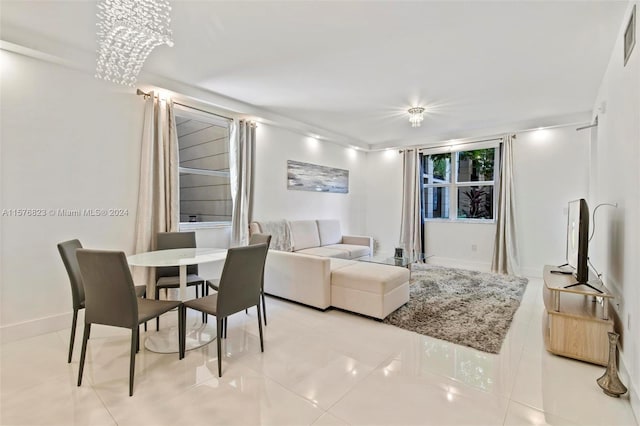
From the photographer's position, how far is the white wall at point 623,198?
5.93 ft

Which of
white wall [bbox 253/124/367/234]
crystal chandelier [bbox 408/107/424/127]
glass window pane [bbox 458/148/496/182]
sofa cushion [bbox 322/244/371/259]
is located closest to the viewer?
crystal chandelier [bbox 408/107/424/127]

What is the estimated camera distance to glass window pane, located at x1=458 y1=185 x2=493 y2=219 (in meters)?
5.69

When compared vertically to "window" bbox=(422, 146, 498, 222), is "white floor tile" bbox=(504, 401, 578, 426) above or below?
below

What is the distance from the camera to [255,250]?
2303mm

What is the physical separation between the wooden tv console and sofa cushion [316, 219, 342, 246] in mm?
3479

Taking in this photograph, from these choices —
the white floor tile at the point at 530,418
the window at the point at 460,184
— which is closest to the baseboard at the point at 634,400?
the white floor tile at the point at 530,418

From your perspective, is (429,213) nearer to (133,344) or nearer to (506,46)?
(506,46)

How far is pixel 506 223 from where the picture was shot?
5094 millimetres

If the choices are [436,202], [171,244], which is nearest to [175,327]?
[171,244]

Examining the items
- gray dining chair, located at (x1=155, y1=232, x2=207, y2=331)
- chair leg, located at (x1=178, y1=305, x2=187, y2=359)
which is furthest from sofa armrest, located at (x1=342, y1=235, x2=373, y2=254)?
chair leg, located at (x1=178, y1=305, x2=187, y2=359)

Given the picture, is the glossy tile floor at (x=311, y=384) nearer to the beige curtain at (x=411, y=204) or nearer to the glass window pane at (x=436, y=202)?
the beige curtain at (x=411, y=204)

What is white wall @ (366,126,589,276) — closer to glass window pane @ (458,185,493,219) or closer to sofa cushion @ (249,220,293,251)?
glass window pane @ (458,185,493,219)

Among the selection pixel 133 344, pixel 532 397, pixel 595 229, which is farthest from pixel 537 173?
pixel 133 344

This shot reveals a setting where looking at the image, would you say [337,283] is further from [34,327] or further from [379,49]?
[34,327]
